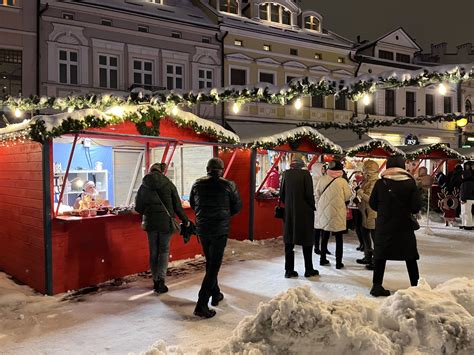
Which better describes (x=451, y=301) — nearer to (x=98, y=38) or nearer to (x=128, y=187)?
(x=128, y=187)

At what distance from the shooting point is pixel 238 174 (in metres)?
10.5

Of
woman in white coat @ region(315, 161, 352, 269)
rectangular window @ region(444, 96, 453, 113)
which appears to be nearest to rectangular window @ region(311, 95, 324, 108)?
rectangular window @ region(444, 96, 453, 113)

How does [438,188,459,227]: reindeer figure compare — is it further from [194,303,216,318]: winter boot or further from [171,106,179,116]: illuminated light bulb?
[194,303,216,318]: winter boot

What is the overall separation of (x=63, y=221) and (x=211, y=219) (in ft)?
7.55

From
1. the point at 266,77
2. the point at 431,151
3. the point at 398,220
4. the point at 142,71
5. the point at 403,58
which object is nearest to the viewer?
the point at 398,220

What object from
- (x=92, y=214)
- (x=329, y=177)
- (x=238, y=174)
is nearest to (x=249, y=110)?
(x=238, y=174)

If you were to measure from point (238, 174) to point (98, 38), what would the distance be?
9940 mm

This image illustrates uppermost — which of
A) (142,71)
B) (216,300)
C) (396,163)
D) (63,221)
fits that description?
(142,71)

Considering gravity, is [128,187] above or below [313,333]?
above

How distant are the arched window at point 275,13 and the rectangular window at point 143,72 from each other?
7.14 meters

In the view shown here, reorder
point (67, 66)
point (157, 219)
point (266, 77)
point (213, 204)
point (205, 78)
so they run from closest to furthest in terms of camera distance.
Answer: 1. point (213, 204)
2. point (157, 219)
3. point (67, 66)
4. point (205, 78)
5. point (266, 77)

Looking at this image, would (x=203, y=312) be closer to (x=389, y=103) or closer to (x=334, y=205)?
(x=334, y=205)

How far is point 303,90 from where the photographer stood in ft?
21.8

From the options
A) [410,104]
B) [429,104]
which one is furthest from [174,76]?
[429,104]
